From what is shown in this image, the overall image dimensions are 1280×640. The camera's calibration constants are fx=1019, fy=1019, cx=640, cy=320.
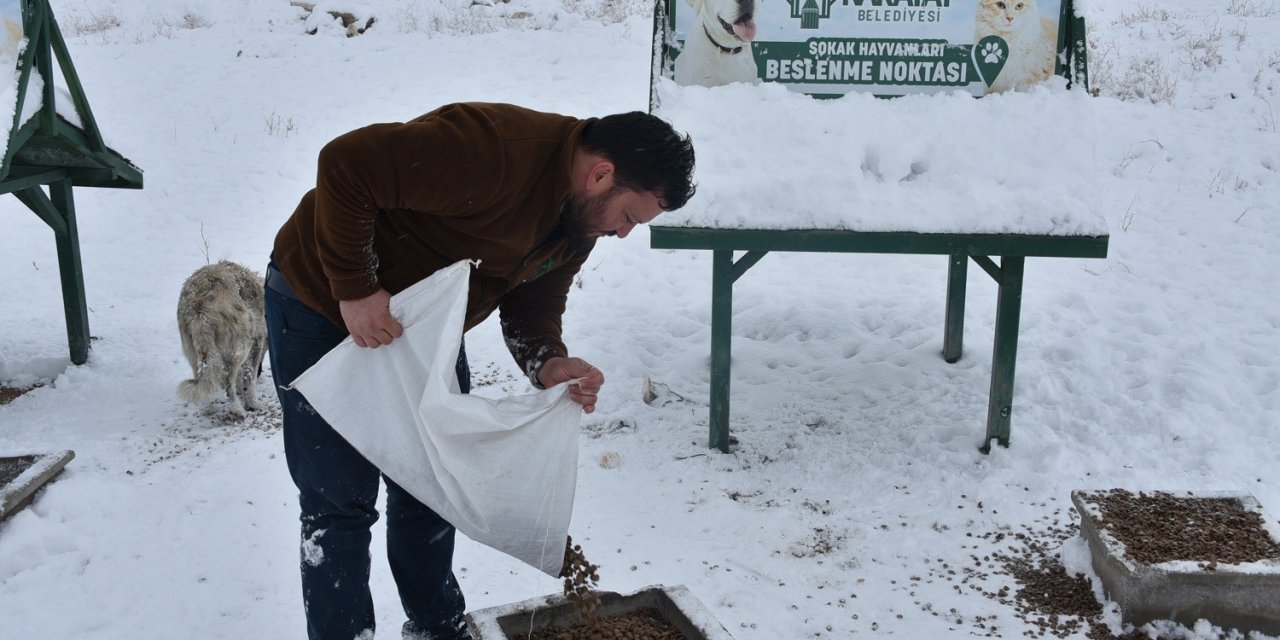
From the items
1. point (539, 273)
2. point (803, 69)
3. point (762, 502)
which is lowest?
point (762, 502)

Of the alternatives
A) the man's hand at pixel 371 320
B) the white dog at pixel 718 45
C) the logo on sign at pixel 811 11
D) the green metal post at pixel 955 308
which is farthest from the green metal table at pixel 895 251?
the man's hand at pixel 371 320

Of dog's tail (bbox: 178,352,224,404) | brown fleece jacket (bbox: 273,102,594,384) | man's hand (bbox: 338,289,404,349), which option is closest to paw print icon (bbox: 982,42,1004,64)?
brown fleece jacket (bbox: 273,102,594,384)

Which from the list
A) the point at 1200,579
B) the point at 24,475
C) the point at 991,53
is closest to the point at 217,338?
the point at 24,475

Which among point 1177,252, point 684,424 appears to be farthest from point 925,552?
point 1177,252

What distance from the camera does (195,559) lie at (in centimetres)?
398

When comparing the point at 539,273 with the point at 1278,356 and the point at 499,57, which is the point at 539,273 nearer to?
the point at 1278,356

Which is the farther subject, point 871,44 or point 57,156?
point 57,156

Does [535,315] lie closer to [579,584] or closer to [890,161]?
[579,584]

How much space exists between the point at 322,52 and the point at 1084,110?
9.97 m

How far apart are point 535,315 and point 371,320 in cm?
66

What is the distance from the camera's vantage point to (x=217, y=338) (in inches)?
219

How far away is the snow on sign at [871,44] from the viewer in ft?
15.9

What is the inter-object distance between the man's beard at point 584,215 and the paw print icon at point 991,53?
3.02 m

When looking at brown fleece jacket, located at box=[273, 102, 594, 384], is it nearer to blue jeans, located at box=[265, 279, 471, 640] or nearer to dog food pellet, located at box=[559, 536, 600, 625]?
blue jeans, located at box=[265, 279, 471, 640]
